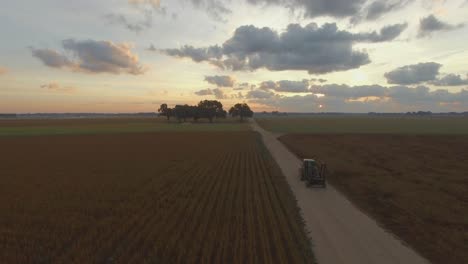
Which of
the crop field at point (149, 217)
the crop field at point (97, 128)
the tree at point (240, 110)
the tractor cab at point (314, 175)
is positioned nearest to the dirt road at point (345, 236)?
the crop field at point (149, 217)

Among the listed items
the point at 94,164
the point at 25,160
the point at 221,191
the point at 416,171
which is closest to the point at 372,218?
the point at 221,191

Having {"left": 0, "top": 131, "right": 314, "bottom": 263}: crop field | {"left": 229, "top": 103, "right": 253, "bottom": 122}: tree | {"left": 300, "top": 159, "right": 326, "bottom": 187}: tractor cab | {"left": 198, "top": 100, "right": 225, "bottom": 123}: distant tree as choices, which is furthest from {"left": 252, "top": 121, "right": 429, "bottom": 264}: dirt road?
{"left": 229, "top": 103, "right": 253, "bottom": 122}: tree

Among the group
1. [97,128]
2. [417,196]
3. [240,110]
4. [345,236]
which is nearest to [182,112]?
[240,110]

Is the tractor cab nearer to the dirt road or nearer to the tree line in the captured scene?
the dirt road

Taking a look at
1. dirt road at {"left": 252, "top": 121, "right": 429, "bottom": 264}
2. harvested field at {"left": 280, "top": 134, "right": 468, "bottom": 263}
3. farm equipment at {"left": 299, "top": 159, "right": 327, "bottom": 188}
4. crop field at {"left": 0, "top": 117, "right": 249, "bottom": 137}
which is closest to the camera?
dirt road at {"left": 252, "top": 121, "right": 429, "bottom": 264}

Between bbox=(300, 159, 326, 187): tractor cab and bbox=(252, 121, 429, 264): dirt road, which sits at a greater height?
bbox=(300, 159, 326, 187): tractor cab

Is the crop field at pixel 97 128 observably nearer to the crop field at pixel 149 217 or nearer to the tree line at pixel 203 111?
the tree line at pixel 203 111

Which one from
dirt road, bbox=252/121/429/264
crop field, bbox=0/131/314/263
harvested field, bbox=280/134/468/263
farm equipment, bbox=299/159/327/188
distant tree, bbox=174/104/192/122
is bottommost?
harvested field, bbox=280/134/468/263

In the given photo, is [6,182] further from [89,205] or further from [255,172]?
[255,172]
